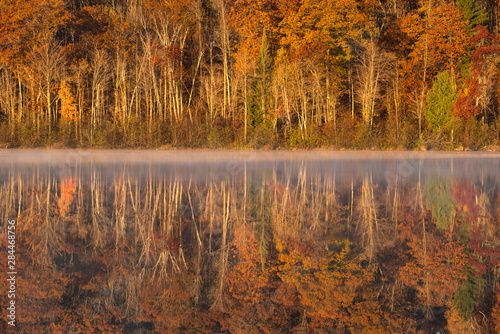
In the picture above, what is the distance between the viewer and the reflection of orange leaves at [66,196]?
8.52m

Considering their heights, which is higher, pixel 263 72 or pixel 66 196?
pixel 263 72

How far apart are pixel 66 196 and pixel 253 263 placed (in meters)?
6.45

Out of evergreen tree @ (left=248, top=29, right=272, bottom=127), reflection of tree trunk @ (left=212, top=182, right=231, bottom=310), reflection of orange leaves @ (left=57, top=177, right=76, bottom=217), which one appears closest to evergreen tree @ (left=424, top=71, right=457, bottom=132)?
evergreen tree @ (left=248, top=29, right=272, bottom=127)

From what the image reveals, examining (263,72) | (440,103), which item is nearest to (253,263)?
(263,72)

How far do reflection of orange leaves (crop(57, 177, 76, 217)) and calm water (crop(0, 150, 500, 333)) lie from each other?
2.4 inches

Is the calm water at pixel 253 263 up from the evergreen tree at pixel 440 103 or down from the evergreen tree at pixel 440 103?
down

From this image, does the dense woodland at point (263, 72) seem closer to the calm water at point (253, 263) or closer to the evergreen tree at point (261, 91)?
the evergreen tree at point (261, 91)

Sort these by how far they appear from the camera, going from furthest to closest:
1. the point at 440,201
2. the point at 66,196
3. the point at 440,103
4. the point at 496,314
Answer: the point at 440,103 < the point at 66,196 < the point at 440,201 < the point at 496,314

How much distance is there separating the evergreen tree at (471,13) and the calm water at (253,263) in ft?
124

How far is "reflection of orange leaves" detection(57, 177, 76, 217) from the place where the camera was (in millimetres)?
8523

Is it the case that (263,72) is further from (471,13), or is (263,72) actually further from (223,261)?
(223,261)

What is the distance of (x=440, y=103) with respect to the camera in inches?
1380

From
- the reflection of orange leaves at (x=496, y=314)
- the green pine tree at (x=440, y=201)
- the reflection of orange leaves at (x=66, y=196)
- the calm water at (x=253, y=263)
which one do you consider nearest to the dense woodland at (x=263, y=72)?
the reflection of orange leaves at (x=66, y=196)

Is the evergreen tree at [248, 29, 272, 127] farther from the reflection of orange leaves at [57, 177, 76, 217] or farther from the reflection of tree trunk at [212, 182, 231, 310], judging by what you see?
the reflection of tree trunk at [212, 182, 231, 310]
